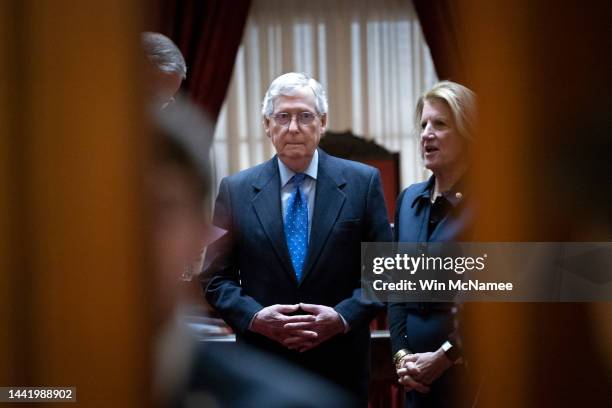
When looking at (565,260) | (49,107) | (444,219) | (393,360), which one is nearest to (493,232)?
(565,260)

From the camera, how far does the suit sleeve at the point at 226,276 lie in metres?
0.93

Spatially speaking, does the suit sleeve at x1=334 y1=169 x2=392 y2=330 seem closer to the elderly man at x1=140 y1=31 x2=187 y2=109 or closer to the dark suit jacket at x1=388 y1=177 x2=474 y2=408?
the dark suit jacket at x1=388 y1=177 x2=474 y2=408

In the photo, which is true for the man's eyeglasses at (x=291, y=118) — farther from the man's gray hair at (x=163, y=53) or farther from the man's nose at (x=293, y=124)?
the man's gray hair at (x=163, y=53)

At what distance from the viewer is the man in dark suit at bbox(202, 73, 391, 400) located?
99cm

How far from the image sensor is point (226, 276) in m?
1.00

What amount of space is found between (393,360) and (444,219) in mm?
228

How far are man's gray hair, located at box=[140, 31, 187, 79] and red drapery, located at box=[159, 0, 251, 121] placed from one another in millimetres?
13

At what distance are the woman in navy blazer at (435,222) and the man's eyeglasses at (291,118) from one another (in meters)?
0.18

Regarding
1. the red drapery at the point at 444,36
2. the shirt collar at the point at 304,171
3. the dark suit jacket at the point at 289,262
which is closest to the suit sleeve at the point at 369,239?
the dark suit jacket at the point at 289,262

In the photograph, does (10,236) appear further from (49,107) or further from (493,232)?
(493,232)

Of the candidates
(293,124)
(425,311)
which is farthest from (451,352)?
(293,124)

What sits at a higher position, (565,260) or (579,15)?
(579,15)

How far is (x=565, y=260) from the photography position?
0.73m

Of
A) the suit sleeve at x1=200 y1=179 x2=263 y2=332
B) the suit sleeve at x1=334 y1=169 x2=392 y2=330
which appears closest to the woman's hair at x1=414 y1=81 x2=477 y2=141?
the suit sleeve at x1=334 y1=169 x2=392 y2=330
